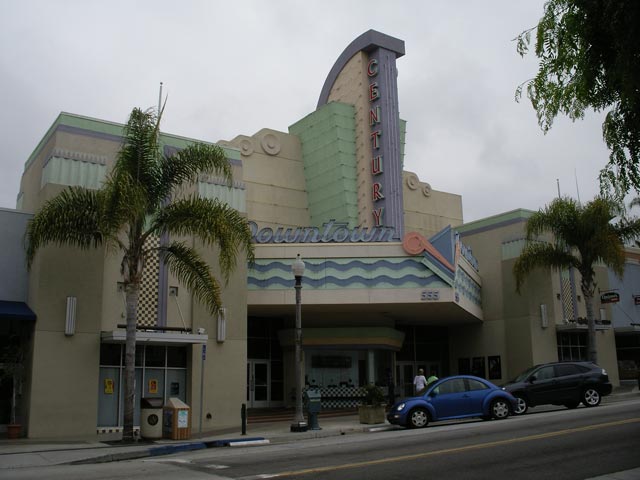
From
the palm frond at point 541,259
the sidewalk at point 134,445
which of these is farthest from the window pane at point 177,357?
the palm frond at point 541,259

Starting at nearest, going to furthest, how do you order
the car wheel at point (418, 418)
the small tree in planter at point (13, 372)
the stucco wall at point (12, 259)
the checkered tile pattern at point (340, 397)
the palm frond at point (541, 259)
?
1. the car wheel at point (418, 418)
2. the small tree in planter at point (13, 372)
3. the stucco wall at point (12, 259)
4. the palm frond at point (541, 259)
5. the checkered tile pattern at point (340, 397)

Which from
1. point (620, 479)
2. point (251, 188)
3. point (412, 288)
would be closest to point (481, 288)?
point (412, 288)

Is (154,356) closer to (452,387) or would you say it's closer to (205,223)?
(205,223)

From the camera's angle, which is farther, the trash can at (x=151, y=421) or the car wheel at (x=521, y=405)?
the car wheel at (x=521, y=405)

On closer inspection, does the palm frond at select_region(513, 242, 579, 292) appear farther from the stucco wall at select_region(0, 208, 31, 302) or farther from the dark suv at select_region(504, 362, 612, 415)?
the stucco wall at select_region(0, 208, 31, 302)

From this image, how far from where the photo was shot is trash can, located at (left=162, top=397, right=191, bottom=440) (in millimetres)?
19562

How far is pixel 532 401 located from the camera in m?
22.7

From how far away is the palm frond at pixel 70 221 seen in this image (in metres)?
19.3

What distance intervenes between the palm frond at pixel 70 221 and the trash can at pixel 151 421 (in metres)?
5.02

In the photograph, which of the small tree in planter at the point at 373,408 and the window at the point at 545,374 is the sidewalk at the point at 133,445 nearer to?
the small tree in planter at the point at 373,408

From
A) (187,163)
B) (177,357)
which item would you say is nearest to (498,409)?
(177,357)

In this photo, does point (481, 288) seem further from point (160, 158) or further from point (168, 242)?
point (160, 158)

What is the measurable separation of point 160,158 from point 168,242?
562 centimetres

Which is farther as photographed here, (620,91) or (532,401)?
(532,401)
